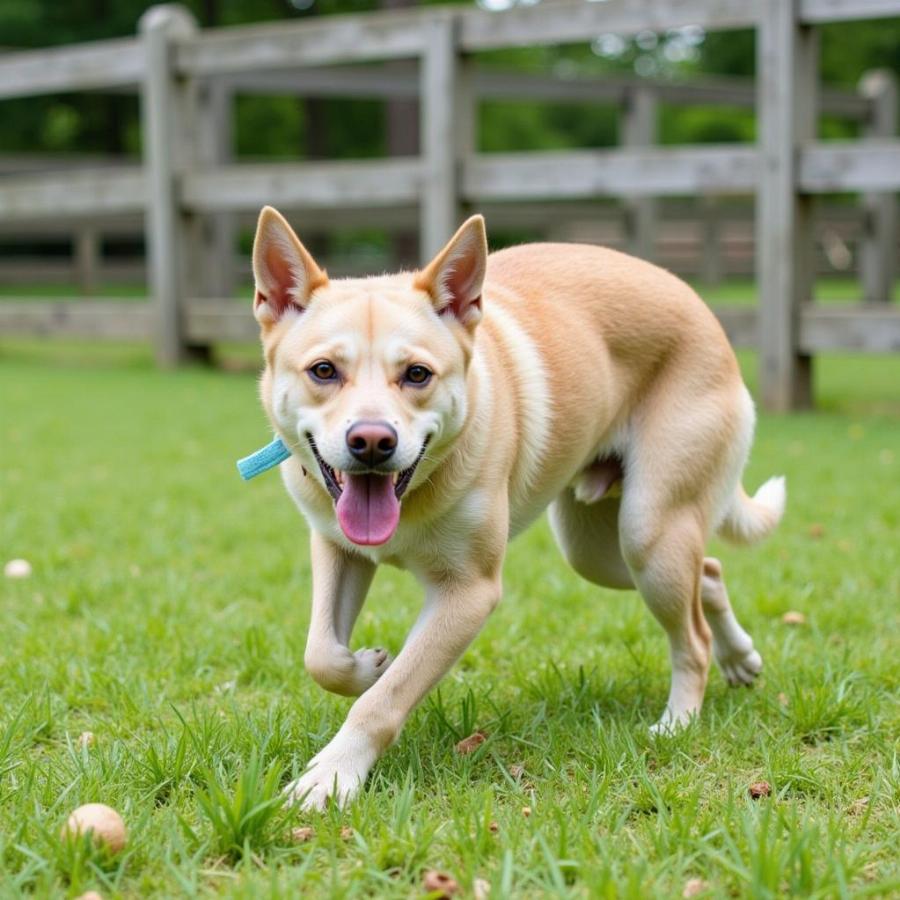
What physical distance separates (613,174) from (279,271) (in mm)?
6214

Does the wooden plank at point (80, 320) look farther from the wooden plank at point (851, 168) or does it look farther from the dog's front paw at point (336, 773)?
the dog's front paw at point (336, 773)

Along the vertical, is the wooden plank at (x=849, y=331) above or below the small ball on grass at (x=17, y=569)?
above

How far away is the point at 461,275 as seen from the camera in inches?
127

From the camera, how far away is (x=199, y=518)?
5945 mm

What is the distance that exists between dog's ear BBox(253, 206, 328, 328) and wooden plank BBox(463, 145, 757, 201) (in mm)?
5935

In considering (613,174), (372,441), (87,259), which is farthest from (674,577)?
(87,259)

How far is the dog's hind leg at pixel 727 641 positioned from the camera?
381 centimetres

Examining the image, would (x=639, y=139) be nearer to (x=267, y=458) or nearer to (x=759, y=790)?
(x=267, y=458)

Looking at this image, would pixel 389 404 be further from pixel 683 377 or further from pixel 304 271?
pixel 683 377

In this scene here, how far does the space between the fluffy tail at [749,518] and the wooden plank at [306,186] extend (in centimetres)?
631

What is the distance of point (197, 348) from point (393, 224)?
4207 mm

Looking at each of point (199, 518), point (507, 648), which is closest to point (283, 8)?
point (199, 518)

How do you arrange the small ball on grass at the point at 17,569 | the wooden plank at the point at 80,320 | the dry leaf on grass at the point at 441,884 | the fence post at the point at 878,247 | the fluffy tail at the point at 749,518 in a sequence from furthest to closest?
1. the fence post at the point at 878,247
2. the wooden plank at the point at 80,320
3. the small ball on grass at the point at 17,569
4. the fluffy tail at the point at 749,518
5. the dry leaf on grass at the point at 441,884

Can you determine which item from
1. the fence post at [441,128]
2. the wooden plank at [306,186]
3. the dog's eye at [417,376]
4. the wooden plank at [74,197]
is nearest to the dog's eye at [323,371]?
the dog's eye at [417,376]
